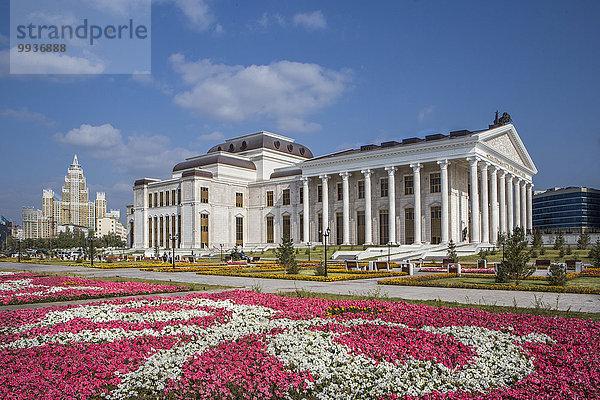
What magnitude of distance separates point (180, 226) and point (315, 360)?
196ft

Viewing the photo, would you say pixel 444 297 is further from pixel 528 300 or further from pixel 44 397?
pixel 44 397

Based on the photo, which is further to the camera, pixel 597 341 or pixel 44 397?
pixel 597 341

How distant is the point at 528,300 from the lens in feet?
49.5

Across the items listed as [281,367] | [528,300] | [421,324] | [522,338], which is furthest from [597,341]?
[528,300]

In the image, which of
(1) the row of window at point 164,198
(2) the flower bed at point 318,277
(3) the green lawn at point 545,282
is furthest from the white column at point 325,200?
(3) the green lawn at point 545,282

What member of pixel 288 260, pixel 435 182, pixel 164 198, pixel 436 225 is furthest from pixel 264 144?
pixel 288 260

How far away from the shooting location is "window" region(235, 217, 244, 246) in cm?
6922

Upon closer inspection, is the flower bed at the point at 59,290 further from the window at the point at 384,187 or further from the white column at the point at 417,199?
the window at the point at 384,187

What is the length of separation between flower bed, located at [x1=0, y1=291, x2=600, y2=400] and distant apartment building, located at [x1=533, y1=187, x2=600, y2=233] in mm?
131384

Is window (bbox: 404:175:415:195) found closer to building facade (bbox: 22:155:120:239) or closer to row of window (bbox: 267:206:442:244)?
row of window (bbox: 267:206:442:244)

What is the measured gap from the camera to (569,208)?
437ft

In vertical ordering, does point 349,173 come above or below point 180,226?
above

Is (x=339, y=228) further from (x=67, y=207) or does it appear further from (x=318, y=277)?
(x=67, y=207)

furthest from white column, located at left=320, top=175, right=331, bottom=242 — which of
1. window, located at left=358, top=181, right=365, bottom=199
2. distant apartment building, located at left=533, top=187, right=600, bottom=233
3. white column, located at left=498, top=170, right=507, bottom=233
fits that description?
distant apartment building, located at left=533, top=187, right=600, bottom=233
